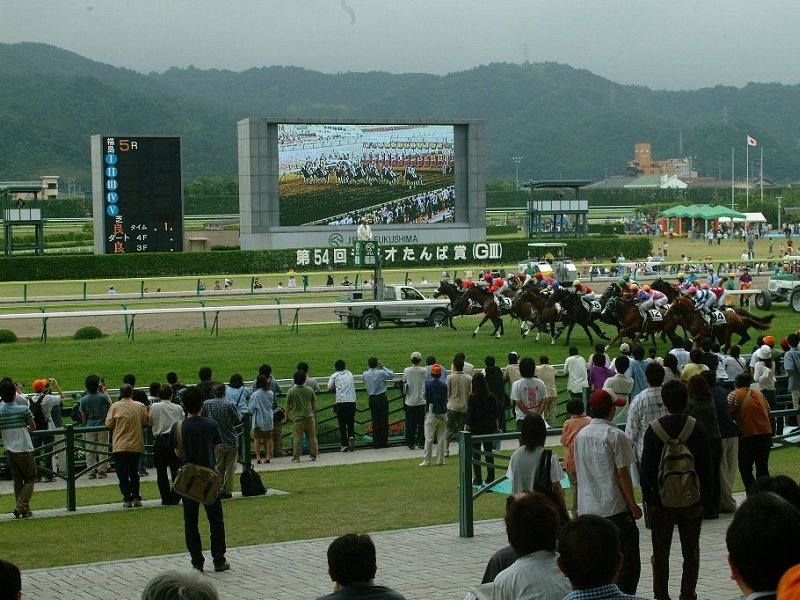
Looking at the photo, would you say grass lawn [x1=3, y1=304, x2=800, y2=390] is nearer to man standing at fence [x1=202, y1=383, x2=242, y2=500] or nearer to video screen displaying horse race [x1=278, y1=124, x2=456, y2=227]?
man standing at fence [x1=202, y1=383, x2=242, y2=500]

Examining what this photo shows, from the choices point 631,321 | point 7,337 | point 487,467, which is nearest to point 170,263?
point 7,337

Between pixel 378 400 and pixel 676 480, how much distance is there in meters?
9.09

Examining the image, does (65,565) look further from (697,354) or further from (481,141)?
(481,141)

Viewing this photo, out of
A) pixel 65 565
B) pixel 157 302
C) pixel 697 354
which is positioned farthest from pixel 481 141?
pixel 65 565

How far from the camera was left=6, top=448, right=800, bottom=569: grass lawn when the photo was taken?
932 cm

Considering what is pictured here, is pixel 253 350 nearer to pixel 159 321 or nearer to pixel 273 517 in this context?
pixel 159 321

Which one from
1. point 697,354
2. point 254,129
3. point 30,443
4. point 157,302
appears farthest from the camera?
point 254,129

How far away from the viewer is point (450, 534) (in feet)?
30.7

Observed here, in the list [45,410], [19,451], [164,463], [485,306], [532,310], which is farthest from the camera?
[485,306]

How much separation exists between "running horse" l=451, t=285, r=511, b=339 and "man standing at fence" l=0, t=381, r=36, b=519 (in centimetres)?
1636

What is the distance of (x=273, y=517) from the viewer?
34.3ft

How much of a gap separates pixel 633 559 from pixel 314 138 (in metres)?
48.0

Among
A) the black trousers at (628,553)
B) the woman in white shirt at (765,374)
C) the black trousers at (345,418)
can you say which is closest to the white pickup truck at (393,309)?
the black trousers at (345,418)

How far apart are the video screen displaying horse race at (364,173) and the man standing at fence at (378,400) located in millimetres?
38381
